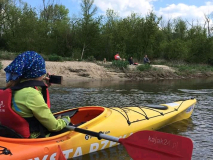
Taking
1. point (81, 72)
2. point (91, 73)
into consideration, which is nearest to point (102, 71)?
point (91, 73)

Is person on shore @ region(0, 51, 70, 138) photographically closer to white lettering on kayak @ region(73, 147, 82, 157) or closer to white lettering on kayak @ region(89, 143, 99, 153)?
white lettering on kayak @ region(73, 147, 82, 157)

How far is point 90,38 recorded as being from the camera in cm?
2548

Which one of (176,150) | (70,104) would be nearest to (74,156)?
(176,150)

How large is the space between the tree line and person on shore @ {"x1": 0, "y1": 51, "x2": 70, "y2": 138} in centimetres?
1972

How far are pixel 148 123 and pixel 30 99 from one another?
2760 millimetres

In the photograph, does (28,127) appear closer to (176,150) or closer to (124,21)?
(176,150)

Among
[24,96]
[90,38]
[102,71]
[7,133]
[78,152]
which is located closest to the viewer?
[24,96]

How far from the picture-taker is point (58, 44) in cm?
2616

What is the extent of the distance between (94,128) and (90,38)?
72.6 ft

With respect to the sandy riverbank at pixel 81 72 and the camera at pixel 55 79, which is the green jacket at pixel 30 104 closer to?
the camera at pixel 55 79

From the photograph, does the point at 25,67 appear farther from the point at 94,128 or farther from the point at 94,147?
the point at 94,147

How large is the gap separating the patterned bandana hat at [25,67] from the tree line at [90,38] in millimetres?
19724

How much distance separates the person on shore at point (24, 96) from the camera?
2875 millimetres

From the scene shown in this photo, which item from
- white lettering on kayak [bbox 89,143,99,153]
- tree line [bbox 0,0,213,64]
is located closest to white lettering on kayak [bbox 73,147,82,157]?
white lettering on kayak [bbox 89,143,99,153]
